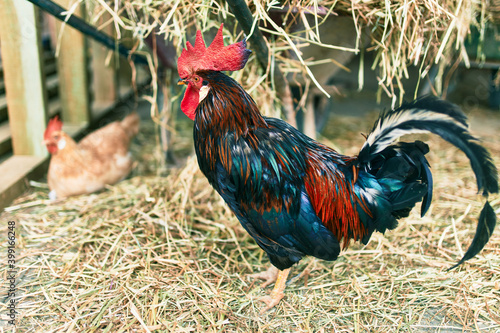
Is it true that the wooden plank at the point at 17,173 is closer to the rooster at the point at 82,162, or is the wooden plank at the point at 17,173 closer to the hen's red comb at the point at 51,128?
the rooster at the point at 82,162

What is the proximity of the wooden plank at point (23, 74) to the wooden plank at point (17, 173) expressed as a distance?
0.09 m

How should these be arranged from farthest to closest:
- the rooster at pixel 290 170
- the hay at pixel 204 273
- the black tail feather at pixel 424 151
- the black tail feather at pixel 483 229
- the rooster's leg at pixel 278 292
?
1. the rooster's leg at pixel 278 292
2. the hay at pixel 204 273
3. the rooster at pixel 290 170
4. the black tail feather at pixel 483 229
5. the black tail feather at pixel 424 151

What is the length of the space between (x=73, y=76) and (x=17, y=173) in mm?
1286

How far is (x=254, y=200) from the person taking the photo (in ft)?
5.31

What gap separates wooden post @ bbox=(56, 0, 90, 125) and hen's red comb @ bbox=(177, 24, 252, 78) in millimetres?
2451

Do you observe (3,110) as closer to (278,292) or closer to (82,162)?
(82,162)

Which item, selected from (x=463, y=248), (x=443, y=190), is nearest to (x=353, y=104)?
(x=443, y=190)

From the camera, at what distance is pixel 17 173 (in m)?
2.73

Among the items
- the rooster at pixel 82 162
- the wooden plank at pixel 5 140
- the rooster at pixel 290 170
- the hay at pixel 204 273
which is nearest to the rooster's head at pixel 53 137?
the rooster at pixel 82 162

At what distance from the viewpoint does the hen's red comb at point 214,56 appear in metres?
1.52

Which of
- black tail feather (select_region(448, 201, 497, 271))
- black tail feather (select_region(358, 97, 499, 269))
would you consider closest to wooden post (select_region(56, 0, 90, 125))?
black tail feather (select_region(358, 97, 499, 269))

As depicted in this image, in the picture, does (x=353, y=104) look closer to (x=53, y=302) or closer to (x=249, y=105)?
(x=249, y=105)

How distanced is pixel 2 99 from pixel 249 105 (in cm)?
292

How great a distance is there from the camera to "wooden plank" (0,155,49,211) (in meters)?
2.54
